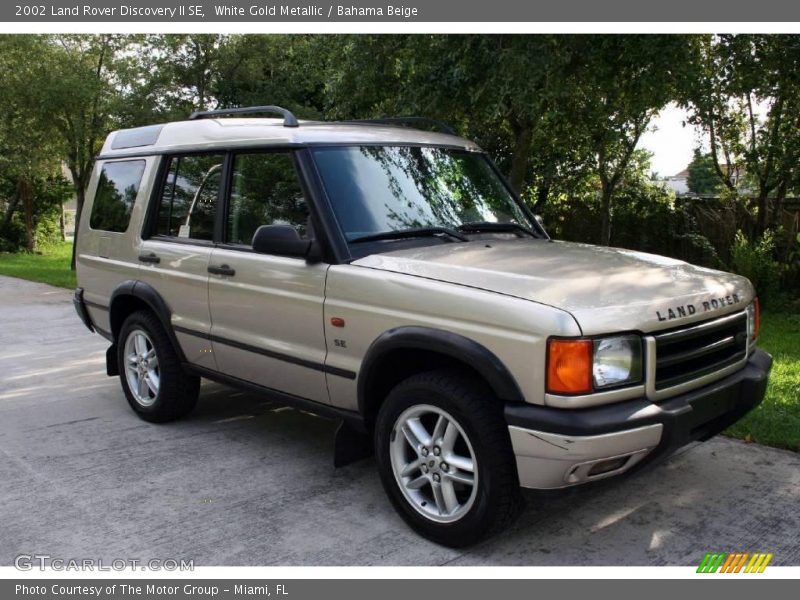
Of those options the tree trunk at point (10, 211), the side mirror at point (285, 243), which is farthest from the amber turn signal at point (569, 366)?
the tree trunk at point (10, 211)

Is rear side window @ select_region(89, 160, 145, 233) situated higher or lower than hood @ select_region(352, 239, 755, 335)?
higher

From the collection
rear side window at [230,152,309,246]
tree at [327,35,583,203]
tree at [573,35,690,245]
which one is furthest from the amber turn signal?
tree at [573,35,690,245]

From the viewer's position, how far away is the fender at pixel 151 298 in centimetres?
537

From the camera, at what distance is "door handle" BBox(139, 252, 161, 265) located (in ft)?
17.7

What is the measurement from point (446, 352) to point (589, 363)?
65 centimetres

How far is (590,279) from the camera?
3.66 meters

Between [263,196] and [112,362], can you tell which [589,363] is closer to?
[263,196]

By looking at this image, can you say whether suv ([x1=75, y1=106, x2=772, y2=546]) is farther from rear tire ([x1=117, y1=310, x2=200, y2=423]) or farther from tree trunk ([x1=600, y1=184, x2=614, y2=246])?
tree trunk ([x1=600, y1=184, x2=614, y2=246])

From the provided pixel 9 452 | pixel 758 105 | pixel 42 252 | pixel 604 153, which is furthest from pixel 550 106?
pixel 42 252

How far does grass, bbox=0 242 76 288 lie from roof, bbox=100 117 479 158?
33.4 feet

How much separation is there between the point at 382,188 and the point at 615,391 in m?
1.83

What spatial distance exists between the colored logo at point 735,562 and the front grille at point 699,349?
0.82 m

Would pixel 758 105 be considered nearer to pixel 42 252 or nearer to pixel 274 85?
pixel 274 85

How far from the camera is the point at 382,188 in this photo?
442 cm
